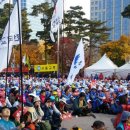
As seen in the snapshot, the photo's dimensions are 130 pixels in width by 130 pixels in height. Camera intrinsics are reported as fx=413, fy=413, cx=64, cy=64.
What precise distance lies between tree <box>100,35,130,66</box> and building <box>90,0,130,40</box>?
7521 centimetres

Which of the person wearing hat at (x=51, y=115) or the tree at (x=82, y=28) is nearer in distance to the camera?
the person wearing hat at (x=51, y=115)

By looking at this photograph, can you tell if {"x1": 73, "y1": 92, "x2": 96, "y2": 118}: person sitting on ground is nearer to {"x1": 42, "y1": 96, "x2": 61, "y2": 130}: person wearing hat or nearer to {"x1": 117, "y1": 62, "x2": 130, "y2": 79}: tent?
{"x1": 42, "y1": 96, "x2": 61, "y2": 130}: person wearing hat

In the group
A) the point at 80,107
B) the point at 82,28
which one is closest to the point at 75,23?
the point at 82,28

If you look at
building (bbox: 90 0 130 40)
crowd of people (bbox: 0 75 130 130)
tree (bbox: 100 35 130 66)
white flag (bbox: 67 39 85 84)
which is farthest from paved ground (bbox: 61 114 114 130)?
building (bbox: 90 0 130 40)

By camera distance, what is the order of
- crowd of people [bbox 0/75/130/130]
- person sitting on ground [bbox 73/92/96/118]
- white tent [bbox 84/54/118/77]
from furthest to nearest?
white tent [bbox 84/54/118/77], person sitting on ground [bbox 73/92/96/118], crowd of people [bbox 0/75/130/130]

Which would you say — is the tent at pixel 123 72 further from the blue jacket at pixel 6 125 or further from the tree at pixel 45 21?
the blue jacket at pixel 6 125

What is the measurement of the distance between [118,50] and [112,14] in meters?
81.6

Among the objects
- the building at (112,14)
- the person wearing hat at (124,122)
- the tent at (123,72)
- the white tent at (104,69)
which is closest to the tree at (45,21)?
the white tent at (104,69)

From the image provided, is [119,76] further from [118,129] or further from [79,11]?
[118,129]

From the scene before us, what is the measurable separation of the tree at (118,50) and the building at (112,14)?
7521cm

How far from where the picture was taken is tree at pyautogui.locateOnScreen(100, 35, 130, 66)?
5506 centimetres

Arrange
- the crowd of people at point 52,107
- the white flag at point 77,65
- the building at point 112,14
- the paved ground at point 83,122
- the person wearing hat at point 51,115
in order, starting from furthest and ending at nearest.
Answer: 1. the building at point 112,14
2. the white flag at point 77,65
3. the paved ground at point 83,122
4. the person wearing hat at point 51,115
5. the crowd of people at point 52,107

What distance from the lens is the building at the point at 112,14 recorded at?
133250 mm

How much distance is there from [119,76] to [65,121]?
2759cm
